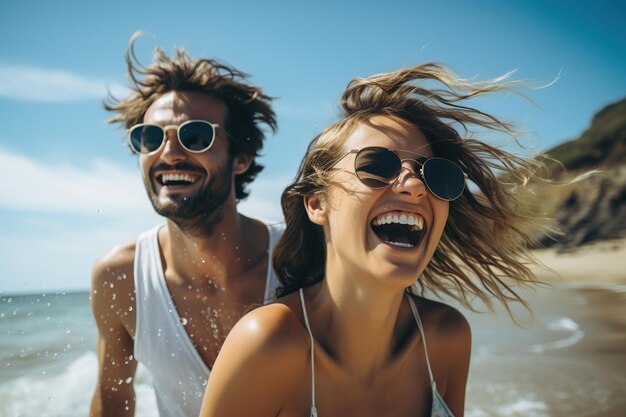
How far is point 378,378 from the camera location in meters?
2.73

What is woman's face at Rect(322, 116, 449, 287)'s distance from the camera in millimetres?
2377

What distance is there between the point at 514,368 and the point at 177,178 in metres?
5.67

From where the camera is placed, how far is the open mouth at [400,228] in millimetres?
2406

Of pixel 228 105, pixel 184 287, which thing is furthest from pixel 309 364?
pixel 228 105

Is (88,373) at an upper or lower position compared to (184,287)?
lower

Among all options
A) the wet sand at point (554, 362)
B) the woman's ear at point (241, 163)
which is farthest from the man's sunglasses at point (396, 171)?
the woman's ear at point (241, 163)

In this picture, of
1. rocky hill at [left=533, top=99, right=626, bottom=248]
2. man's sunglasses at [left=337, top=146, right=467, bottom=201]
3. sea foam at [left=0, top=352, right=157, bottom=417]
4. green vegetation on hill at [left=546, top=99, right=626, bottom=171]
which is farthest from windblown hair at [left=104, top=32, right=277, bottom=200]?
green vegetation on hill at [left=546, top=99, right=626, bottom=171]

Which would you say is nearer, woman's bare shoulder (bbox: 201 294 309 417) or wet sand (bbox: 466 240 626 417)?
woman's bare shoulder (bbox: 201 294 309 417)

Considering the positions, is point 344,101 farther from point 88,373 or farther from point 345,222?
point 88,373

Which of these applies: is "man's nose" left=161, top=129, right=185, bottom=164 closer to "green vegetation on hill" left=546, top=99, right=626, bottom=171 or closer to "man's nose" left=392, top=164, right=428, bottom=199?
"man's nose" left=392, top=164, right=428, bottom=199

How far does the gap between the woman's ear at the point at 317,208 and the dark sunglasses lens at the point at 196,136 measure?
1.55m

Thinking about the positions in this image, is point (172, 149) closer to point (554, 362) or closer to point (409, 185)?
point (409, 185)

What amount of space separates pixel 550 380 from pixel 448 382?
4.39 meters

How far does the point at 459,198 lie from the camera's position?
3.03m
